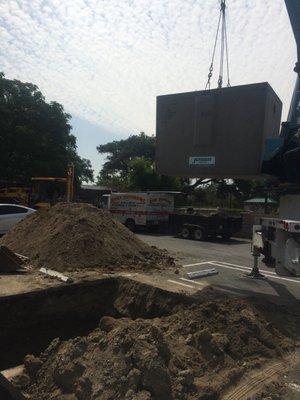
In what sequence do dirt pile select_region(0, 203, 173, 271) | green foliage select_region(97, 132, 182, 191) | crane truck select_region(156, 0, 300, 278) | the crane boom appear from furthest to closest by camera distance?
green foliage select_region(97, 132, 182, 191) → dirt pile select_region(0, 203, 173, 271) → the crane boom → crane truck select_region(156, 0, 300, 278)

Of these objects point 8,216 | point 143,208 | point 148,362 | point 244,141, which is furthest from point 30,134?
point 148,362

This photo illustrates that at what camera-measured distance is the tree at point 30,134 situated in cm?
3506

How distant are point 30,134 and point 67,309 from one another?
93.4ft

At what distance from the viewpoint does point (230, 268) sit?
1312cm

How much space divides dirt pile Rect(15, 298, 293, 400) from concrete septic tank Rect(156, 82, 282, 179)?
404 centimetres

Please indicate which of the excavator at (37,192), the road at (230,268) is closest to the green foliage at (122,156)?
the excavator at (37,192)

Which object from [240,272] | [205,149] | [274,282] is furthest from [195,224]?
[205,149]

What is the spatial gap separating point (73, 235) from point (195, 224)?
1130 cm

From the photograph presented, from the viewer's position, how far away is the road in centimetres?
998

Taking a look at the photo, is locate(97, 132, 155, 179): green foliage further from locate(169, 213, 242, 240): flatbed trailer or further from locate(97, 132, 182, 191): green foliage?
locate(169, 213, 242, 240): flatbed trailer

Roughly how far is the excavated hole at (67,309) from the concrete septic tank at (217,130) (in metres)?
2.84

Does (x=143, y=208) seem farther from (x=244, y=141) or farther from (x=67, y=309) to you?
(x=244, y=141)

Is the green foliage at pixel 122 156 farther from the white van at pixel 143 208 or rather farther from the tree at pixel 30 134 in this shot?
the white van at pixel 143 208

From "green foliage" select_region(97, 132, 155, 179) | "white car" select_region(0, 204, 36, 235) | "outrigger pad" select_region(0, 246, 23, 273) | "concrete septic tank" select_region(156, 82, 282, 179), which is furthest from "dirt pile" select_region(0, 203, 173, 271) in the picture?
"green foliage" select_region(97, 132, 155, 179)
